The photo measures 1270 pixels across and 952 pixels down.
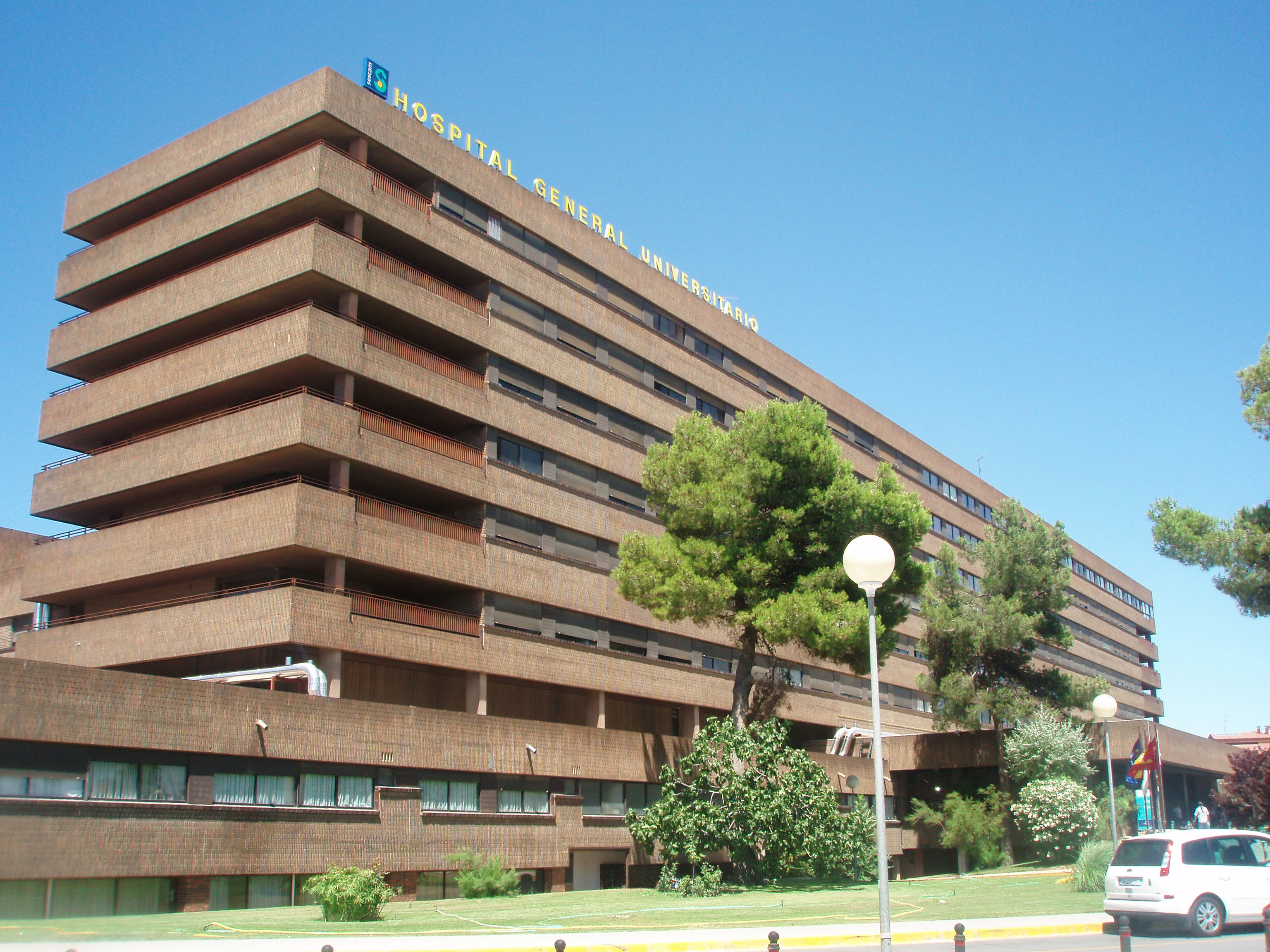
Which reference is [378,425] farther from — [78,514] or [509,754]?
[78,514]

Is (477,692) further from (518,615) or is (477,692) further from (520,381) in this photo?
(520,381)

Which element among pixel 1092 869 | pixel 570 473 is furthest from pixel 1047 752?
pixel 570 473

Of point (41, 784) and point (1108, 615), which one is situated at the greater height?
point (1108, 615)

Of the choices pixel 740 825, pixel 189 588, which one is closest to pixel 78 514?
pixel 189 588

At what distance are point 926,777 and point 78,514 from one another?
42.0 metres

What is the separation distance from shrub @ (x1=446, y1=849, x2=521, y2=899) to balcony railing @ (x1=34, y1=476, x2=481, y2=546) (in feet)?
33.8

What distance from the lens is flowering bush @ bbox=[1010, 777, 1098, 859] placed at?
145 feet

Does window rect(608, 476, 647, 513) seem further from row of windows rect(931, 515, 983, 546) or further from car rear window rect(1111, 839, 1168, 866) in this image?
row of windows rect(931, 515, 983, 546)

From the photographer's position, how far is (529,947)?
1516 cm

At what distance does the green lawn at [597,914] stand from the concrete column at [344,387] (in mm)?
15050

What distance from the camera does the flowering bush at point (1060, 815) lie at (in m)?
44.1

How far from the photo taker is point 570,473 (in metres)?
43.2

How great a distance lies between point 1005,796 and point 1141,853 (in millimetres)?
31382

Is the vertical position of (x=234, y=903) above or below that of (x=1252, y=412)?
below
